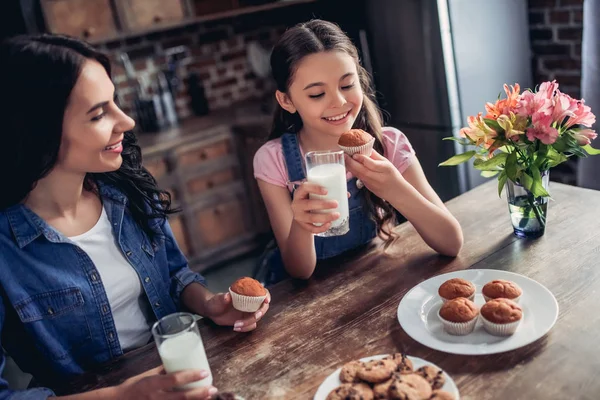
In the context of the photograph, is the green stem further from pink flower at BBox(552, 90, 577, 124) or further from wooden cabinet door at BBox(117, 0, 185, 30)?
wooden cabinet door at BBox(117, 0, 185, 30)

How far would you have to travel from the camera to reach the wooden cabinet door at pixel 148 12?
11.6ft

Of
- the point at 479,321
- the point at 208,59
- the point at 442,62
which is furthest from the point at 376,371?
the point at 208,59

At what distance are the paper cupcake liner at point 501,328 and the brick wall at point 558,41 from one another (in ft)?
7.92

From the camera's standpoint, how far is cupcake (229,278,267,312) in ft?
4.50

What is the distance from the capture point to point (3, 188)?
4.71ft

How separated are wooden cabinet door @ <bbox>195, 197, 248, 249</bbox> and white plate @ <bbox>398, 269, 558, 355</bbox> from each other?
2.49 metres

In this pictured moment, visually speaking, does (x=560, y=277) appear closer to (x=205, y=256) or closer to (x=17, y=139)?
(x=17, y=139)

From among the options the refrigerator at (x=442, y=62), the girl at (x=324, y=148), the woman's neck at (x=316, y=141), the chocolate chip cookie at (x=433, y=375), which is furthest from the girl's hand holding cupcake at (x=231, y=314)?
the refrigerator at (x=442, y=62)

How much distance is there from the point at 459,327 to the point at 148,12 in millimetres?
3045

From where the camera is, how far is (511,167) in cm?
152

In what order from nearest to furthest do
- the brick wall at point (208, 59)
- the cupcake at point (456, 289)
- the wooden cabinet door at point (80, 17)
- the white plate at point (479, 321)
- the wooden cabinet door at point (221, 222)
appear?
the white plate at point (479, 321) → the cupcake at point (456, 289) → the wooden cabinet door at point (80, 17) → the wooden cabinet door at point (221, 222) → the brick wall at point (208, 59)

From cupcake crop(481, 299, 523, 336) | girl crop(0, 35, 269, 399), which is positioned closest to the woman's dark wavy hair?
girl crop(0, 35, 269, 399)

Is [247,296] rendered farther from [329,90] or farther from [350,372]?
[329,90]

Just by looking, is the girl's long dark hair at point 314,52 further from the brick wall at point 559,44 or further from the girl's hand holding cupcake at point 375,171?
the brick wall at point 559,44
